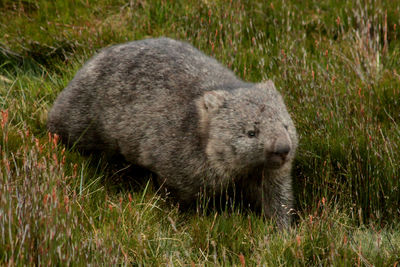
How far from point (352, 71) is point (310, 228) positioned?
2.58 meters

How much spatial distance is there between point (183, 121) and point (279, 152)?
38.4 inches

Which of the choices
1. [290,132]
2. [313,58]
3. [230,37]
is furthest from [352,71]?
[290,132]

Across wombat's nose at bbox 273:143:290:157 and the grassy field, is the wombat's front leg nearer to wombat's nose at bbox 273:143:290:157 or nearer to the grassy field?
the grassy field

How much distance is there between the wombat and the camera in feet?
13.8

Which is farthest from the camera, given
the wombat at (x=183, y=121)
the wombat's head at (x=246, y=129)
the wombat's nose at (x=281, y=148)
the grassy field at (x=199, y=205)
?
the wombat at (x=183, y=121)

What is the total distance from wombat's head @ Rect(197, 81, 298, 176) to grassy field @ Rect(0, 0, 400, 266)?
0.40 meters

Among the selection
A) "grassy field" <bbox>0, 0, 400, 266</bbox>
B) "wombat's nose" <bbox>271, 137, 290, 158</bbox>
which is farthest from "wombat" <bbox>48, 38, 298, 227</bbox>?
"grassy field" <bbox>0, 0, 400, 266</bbox>

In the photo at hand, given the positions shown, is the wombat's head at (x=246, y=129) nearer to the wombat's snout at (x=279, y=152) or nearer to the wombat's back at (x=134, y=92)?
the wombat's snout at (x=279, y=152)

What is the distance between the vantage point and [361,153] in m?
4.55

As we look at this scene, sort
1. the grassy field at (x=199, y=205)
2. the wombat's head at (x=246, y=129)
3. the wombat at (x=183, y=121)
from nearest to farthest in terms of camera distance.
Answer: the grassy field at (x=199, y=205), the wombat's head at (x=246, y=129), the wombat at (x=183, y=121)

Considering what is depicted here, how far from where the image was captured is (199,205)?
14.0 feet

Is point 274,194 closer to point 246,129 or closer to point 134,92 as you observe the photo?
point 246,129

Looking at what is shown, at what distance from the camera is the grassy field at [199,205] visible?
10.6 feet

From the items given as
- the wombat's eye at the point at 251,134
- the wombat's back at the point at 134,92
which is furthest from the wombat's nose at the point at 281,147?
the wombat's back at the point at 134,92
